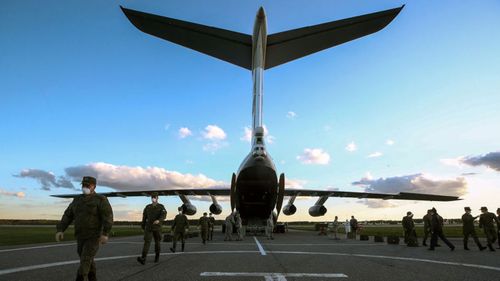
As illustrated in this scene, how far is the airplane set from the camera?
18.2m

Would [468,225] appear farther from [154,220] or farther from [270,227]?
[154,220]

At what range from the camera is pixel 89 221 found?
224 inches

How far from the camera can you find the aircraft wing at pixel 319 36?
17797mm

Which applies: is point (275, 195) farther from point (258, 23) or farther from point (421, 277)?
point (421, 277)

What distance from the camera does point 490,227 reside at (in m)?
15.0

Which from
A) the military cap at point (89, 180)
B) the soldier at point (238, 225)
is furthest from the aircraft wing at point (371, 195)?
the military cap at point (89, 180)

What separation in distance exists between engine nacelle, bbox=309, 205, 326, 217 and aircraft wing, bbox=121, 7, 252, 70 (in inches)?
487

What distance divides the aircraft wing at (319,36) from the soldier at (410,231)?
30.3 ft

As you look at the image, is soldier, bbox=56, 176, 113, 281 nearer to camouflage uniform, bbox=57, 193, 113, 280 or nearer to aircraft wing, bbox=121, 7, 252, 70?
camouflage uniform, bbox=57, 193, 113, 280

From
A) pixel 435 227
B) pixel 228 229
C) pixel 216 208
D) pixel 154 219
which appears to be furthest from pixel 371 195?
pixel 154 219

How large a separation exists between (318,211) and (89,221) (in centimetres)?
2528

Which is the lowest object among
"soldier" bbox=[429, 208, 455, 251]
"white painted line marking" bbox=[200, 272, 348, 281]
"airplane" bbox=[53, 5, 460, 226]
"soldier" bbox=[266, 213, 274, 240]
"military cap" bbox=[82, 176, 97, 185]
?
"soldier" bbox=[266, 213, 274, 240]

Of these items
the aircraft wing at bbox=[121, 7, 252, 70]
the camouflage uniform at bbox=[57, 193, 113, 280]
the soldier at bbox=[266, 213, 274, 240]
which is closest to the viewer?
the camouflage uniform at bbox=[57, 193, 113, 280]

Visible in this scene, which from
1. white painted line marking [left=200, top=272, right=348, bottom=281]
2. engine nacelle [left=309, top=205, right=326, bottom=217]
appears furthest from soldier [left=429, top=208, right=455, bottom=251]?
engine nacelle [left=309, top=205, right=326, bottom=217]
